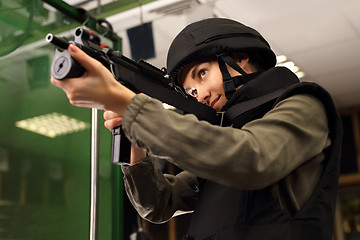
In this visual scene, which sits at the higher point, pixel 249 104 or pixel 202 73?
pixel 202 73

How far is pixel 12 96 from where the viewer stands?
151 cm

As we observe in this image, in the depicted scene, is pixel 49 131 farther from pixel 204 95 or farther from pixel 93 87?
pixel 93 87

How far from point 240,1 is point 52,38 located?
6.80 ft

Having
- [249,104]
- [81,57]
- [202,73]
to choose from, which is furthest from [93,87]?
[202,73]

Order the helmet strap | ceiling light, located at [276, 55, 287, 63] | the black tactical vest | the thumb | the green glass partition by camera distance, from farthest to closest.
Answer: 1. ceiling light, located at [276, 55, 287, 63]
2. the green glass partition
3. the helmet strap
4. the black tactical vest
5. the thumb

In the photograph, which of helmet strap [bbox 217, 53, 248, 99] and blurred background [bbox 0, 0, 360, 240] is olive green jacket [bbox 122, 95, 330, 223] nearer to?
helmet strap [bbox 217, 53, 248, 99]

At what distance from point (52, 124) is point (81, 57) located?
0.95 meters

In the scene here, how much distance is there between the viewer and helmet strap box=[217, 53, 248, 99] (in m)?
1.14

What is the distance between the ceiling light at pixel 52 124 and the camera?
5.10 ft

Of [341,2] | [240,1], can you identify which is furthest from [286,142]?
[341,2]

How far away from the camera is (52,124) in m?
1.65

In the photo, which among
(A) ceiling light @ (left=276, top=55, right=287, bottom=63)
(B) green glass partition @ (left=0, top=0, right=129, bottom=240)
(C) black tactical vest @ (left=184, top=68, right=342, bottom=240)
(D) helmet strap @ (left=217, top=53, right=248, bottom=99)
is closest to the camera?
(C) black tactical vest @ (left=184, top=68, right=342, bottom=240)

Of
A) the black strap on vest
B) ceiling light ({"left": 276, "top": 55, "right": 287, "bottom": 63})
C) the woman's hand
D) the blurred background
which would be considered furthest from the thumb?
ceiling light ({"left": 276, "top": 55, "right": 287, "bottom": 63})

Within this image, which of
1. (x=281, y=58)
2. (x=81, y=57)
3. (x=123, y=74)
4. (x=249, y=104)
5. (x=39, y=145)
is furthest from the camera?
(x=281, y=58)
